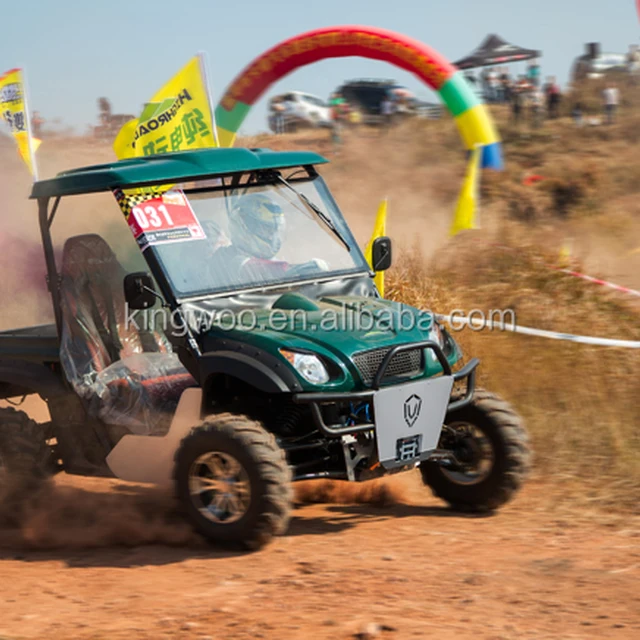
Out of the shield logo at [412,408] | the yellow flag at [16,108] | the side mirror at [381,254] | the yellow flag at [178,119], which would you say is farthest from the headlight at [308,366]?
the yellow flag at [16,108]

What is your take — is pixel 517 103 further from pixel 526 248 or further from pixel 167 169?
pixel 167 169

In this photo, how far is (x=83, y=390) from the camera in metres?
5.62

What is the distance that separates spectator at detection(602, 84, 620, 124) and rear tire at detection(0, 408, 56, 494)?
2174 cm

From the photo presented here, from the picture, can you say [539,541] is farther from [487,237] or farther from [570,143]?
[570,143]

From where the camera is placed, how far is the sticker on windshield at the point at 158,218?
203 inches

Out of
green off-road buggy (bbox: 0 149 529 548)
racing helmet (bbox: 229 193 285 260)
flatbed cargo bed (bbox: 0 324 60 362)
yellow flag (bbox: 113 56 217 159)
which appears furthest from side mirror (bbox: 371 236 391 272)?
yellow flag (bbox: 113 56 217 159)

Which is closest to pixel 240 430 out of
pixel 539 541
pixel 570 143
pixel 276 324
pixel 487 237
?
pixel 276 324

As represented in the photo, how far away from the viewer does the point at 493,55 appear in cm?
2408

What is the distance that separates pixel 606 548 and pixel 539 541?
0.33 m

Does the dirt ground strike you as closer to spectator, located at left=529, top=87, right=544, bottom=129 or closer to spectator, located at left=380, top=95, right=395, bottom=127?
spectator, located at left=529, top=87, right=544, bottom=129

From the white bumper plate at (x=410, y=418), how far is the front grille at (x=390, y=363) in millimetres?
114

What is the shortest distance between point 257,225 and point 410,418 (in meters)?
1.49

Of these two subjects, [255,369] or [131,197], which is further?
[131,197]

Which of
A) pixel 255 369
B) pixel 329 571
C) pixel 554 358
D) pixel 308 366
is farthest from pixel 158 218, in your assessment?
pixel 554 358
